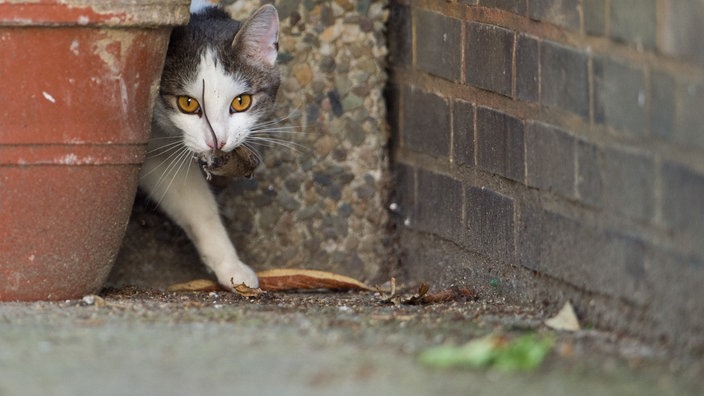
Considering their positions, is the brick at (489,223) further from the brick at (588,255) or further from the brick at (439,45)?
the brick at (439,45)

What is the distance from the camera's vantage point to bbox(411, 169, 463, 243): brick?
9.75ft

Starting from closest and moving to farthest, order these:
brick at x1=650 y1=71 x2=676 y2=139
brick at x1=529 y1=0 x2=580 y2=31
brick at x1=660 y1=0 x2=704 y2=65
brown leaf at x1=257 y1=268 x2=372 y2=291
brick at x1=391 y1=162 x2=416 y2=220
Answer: brick at x1=660 y1=0 x2=704 y2=65
brick at x1=650 y1=71 x2=676 y2=139
brick at x1=529 y1=0 x2=580 y2=31
brown leaf at x1=257 y1=268 x2=372 y2=291
brick at x1=391 y1=162 x2=416 y2=220

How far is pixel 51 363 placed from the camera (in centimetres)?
177

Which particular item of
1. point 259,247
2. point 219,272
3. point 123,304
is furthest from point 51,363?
point 259,247

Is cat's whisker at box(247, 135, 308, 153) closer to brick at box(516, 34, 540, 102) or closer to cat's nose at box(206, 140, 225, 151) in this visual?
cat's nose at box(206, 140, 225, 151)

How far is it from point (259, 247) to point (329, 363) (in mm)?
1708

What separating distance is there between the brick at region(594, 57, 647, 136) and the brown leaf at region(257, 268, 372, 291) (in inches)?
48.0

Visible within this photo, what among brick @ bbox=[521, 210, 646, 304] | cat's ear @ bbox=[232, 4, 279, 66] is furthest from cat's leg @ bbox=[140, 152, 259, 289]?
brick @ bbox=[521, 210, 646, 304]

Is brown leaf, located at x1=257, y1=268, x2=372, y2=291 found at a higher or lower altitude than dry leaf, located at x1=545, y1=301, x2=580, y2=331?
lower

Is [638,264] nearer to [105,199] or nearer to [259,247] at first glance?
[105,199]

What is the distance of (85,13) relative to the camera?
236 centimetres

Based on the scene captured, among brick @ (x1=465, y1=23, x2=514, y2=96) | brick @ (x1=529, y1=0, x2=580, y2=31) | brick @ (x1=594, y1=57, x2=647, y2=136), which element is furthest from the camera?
brick @ (x1=465, y1=23, x2=514, y2=96)

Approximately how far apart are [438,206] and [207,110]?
73cm

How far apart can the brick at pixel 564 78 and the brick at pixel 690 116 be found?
34 centimetres
